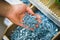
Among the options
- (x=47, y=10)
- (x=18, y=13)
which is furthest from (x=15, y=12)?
(x=47, y=10)

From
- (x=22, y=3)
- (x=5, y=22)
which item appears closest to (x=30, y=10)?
(x=22, y=3)

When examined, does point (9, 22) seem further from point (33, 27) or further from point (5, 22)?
point (33, 27)

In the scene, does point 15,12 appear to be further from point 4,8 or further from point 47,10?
point 47,10

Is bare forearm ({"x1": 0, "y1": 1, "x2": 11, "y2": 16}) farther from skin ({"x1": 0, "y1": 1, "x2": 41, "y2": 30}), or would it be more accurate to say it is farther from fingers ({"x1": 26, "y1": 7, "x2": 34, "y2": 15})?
fingers ({"x1": 26, "y1": 7, "x2": 34, "y2": 15})

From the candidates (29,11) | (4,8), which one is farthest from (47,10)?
(4,8)

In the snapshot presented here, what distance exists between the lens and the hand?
0.90 metres

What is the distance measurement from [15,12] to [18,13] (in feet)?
0.06

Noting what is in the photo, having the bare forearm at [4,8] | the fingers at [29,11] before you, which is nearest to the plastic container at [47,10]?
the fingers at [29,11]

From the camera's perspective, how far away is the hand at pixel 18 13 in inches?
35.6

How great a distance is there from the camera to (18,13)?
36.3 inches

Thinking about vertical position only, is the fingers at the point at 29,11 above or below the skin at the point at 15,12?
above

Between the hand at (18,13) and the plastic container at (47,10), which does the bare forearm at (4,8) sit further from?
the plastic container at (47,10)

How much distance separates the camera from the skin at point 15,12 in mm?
893

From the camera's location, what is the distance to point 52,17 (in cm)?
90
